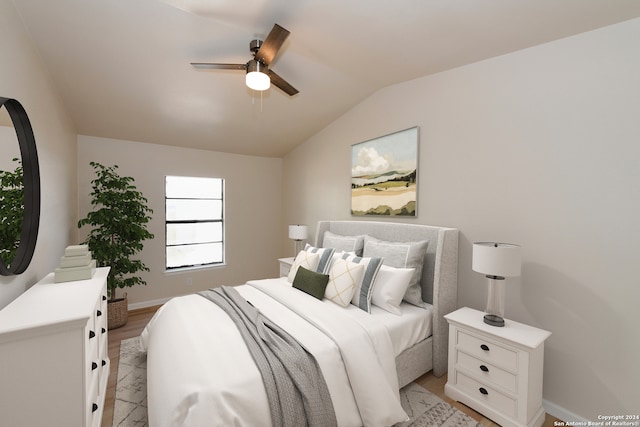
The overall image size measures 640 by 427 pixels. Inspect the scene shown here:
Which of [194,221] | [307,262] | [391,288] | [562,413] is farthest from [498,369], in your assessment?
[194,221]

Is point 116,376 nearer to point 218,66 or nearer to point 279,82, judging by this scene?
point 218,66

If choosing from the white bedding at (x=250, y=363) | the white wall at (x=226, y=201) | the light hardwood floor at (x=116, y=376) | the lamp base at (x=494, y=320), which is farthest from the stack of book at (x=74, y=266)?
the lamp base at (x=494, y=320)

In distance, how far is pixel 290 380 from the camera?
1487 mm

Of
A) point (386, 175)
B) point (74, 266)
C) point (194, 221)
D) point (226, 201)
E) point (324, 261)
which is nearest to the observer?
point (74, 266)

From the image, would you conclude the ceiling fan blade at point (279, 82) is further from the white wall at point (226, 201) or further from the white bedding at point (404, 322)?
the white wall at point (226, 201)

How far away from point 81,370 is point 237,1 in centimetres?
239

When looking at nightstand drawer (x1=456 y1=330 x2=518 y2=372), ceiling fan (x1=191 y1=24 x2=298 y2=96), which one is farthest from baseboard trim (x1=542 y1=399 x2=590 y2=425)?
ceiling fan (x1=191 y1=24 x2=298 y2=96)

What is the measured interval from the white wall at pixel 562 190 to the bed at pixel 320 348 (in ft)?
1.22

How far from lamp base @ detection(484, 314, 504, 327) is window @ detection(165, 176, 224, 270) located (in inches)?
155

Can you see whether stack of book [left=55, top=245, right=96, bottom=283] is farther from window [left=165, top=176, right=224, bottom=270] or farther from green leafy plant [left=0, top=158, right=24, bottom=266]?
window [left=165, top=176, right=224, bottom=270]

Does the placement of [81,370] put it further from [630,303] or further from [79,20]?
[630,303]

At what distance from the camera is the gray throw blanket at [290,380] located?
Result: 141 cm

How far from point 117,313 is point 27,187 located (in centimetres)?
217

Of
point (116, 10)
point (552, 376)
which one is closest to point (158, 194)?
point (116, 10)
